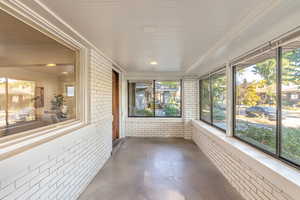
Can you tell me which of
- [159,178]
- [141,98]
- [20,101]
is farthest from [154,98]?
[20,101]

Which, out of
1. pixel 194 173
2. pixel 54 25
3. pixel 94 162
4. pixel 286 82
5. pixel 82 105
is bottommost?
pixel 194 173

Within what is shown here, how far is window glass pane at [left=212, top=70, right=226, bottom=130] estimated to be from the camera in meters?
3.53

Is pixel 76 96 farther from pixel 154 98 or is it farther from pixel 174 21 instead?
pixel 154 98

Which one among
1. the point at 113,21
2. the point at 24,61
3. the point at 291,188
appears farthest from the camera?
the point at 24,61

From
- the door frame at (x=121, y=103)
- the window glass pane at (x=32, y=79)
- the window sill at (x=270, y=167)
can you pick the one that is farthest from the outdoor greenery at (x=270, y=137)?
the door frame at (x=121, y=103)

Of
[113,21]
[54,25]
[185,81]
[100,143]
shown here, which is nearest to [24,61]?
[54,25]

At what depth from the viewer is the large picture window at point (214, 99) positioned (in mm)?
3586

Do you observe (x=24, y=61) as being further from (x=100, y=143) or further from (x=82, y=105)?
(x=100, y=143)

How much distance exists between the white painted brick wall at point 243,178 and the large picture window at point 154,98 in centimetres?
240

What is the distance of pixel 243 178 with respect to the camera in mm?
2287

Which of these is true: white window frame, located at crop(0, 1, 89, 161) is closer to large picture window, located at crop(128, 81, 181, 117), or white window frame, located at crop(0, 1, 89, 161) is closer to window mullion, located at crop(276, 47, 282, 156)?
window mullion, located at crop(276, 47, 282, 156)

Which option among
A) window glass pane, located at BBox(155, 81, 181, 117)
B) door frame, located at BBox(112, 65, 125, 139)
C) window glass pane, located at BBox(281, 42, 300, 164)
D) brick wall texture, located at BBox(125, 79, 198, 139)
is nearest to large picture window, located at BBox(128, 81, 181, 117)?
window glass pane, located at BBox(155, 81, 181, 117)

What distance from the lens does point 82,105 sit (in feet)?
8.53

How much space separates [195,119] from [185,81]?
1.37 m
